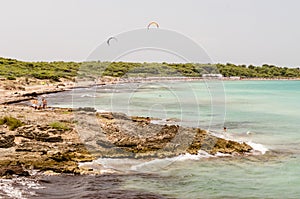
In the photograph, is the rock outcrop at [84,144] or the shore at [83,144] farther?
the rock outcrop at [84,144]

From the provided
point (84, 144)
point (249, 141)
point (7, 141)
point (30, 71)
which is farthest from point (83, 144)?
point (30, 71)

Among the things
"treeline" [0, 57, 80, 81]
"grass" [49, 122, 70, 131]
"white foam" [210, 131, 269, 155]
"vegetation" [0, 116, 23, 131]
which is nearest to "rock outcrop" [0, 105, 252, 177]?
"grass" [49, 122, 70, 131]

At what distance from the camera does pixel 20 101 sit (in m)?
47.2

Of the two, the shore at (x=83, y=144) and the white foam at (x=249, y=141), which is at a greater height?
the shore at (x=83, y=144)

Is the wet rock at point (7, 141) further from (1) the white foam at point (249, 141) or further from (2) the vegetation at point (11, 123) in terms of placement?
(1) the white foam at point (249, 141)

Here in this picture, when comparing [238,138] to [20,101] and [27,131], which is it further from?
[20,101]

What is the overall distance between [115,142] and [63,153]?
3420 mm

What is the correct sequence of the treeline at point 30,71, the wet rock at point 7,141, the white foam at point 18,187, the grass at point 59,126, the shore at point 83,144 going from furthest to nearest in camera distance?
the treeline at point 30,71 < the grass at point 59,126 < the wet rock at point 7,141 < the shore at point 83,144 < the white foam at point 18,187

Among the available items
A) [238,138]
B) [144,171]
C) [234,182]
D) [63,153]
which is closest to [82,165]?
[63,153]

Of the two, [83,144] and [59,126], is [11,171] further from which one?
[59,126]

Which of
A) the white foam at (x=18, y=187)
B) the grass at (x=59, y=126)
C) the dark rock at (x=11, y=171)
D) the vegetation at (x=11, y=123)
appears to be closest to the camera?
the white foam at (x=18, y=187)

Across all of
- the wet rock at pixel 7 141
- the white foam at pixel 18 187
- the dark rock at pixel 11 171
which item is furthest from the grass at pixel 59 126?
the white foam at pixel 18 187

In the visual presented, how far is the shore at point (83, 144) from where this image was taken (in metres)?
17.6

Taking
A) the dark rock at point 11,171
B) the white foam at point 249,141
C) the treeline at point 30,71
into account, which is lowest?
the white foam at point 249,141
